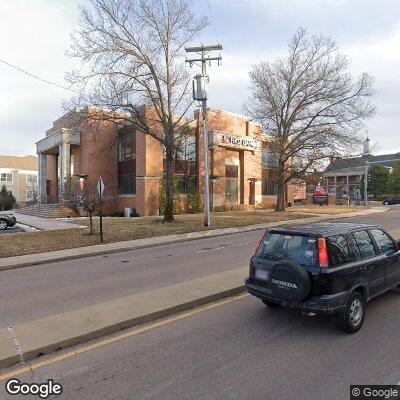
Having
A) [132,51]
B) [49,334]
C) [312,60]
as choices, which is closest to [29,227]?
[132,51]

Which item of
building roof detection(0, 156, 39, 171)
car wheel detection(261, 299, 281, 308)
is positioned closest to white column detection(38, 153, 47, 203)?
building roof detection(0, 156, 39, 171)

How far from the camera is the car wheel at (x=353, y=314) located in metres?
5.42

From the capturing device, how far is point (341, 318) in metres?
5.41

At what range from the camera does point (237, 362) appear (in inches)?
183

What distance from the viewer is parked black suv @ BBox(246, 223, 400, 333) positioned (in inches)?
213

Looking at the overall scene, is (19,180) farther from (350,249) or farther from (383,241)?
(350,249)

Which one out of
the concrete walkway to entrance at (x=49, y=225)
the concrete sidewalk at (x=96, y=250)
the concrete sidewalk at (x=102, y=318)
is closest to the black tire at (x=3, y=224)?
the concrete walkway to entrance at (x=49, y=225)

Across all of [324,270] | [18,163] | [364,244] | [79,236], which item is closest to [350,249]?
[364,244]

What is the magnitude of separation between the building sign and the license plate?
102 feet

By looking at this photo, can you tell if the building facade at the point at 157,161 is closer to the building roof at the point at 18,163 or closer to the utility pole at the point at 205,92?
the utility pole at the point at 205,92

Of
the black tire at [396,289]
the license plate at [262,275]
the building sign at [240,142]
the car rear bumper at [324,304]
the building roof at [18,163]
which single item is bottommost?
the black tire at [396,289]

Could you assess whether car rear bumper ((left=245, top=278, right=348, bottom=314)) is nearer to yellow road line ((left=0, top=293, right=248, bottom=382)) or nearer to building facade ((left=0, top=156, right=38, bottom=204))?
yellow road line ((left=0, top=293, right=248, bottom=382))

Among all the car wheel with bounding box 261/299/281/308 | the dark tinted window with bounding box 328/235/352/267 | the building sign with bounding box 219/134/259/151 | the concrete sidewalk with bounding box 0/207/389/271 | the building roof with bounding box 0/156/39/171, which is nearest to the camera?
the dark tinted window with bounding box 328/235/352/267

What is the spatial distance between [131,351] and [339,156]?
29746 millimetres
